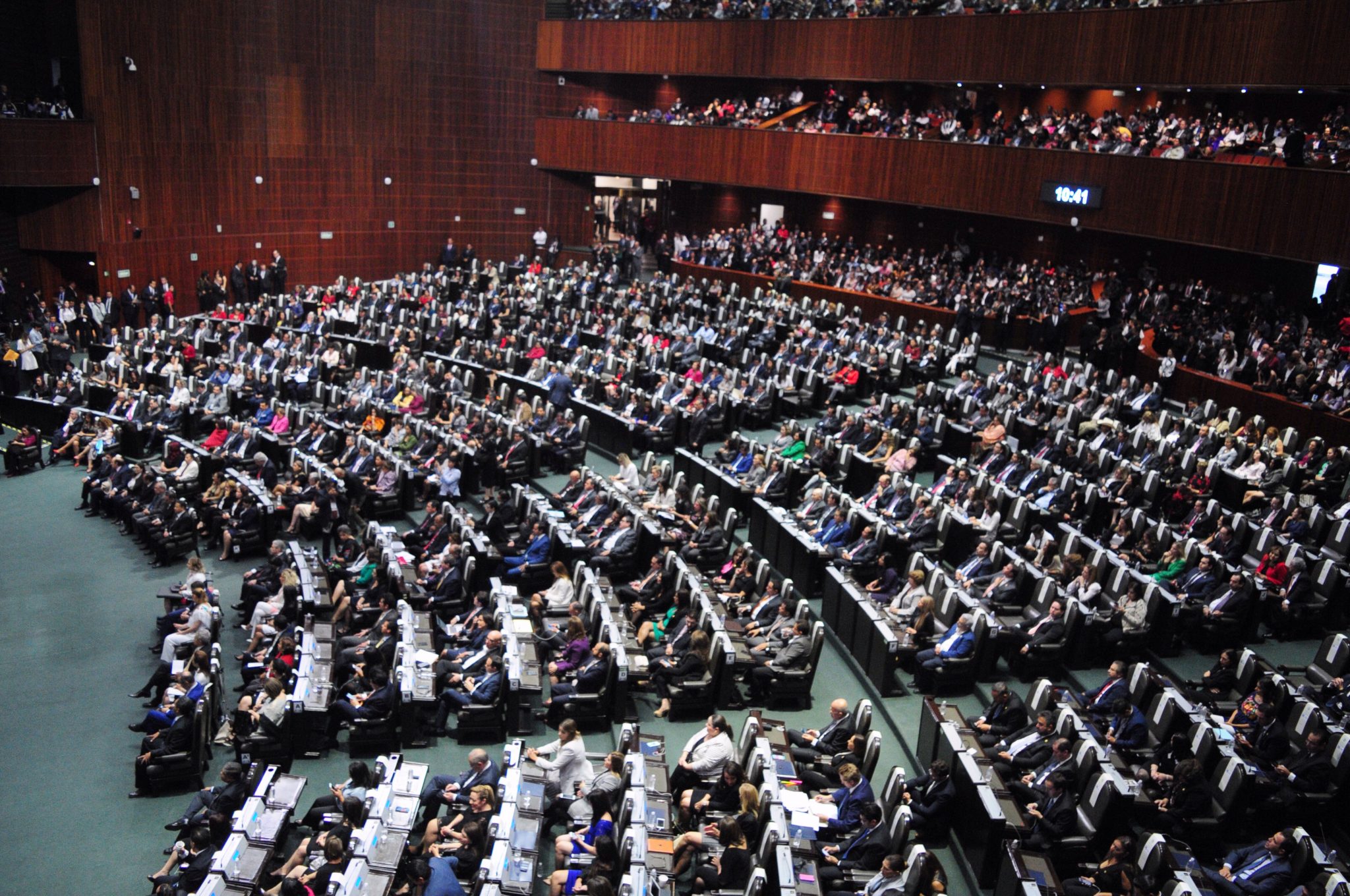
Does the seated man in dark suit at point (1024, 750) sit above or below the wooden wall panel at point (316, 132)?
below

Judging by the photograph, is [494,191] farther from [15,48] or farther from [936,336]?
[936,336]

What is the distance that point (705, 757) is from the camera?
8.33m

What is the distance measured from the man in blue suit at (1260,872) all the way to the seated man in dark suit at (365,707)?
627 centimetres

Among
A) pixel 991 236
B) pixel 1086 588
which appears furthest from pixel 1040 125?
pixel 1086 588

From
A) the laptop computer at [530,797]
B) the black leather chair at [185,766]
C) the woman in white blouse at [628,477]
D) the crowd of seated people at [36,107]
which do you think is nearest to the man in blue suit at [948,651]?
the laptop computer at [530,797]

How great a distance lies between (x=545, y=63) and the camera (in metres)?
30.7

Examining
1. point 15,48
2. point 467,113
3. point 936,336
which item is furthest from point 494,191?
point 936,336

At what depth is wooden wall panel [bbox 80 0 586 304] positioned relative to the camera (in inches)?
971

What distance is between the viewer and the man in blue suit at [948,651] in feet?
32.2

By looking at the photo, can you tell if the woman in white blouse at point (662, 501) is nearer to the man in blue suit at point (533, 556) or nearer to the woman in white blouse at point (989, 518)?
the man in blue suit at point (533, 556)

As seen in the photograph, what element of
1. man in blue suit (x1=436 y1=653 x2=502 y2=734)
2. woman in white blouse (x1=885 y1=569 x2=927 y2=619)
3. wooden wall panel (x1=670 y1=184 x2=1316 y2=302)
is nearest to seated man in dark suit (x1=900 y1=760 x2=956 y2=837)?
woman in white blouse (x1=885 y1=569 x2=927 y2=619)

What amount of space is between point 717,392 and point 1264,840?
1038 centimetres

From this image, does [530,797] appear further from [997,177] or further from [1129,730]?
[997,177]

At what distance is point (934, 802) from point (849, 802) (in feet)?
2.09
